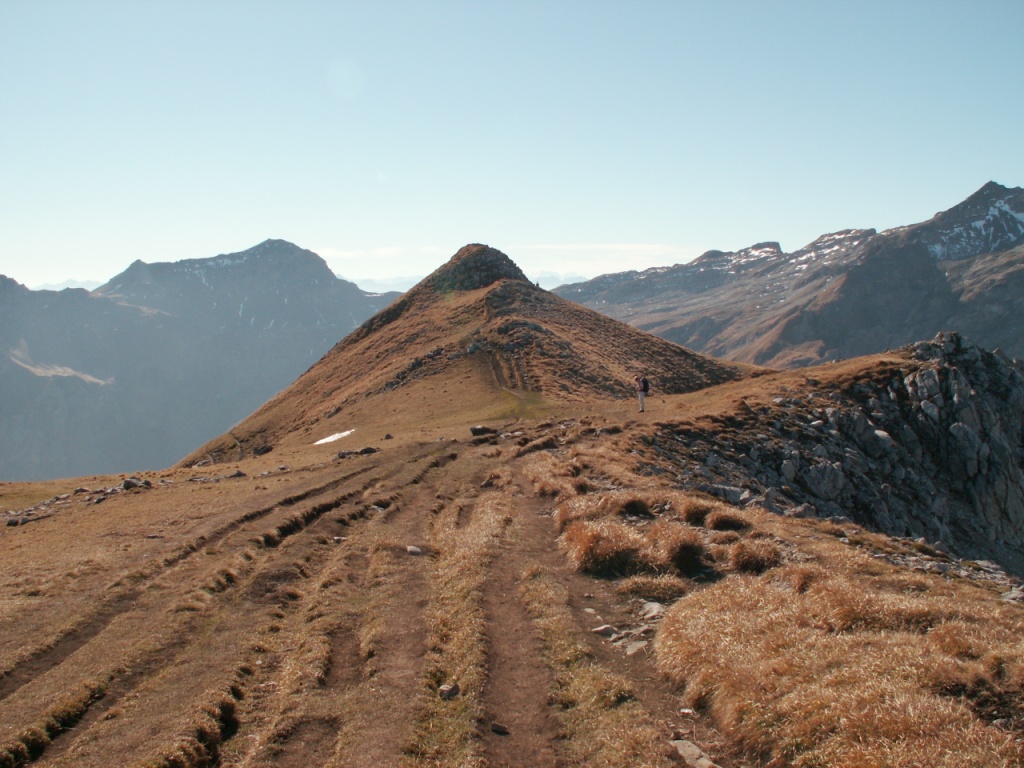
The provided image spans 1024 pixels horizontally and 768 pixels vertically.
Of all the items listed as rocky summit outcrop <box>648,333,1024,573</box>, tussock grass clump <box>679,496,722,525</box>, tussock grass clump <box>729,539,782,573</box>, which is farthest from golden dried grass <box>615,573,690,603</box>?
rocky summit outcrop <box>648,333,1024,573</box>

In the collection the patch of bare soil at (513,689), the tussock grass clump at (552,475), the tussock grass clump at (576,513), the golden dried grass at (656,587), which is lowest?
the golden dried grass at (656,587)

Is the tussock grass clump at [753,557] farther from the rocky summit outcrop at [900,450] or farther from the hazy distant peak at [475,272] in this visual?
the hazy distant peak at [475,272]

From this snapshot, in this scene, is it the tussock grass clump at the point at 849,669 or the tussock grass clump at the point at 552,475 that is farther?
the tussock grass clump at the point at 552,475

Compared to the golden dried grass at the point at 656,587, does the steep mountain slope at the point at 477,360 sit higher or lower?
higher

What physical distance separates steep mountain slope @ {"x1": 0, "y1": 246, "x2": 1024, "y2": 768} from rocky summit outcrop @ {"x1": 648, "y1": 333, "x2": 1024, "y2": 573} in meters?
0.44

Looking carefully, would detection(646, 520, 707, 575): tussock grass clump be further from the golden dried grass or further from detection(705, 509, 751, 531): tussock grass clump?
detection(705, 509, 751, 531): tussock grass clump

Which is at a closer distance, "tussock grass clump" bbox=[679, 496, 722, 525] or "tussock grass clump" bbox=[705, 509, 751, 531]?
"tussock grass clump" bbox=[705, 509, 751, 531]

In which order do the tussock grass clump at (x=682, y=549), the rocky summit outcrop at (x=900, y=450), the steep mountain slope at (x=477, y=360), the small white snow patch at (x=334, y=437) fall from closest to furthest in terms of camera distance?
the tussock grass clump at (x=682, y=549) → the rocky summit outcrop at (x=900, y=450) → the small white snow patch at (x=334, y=437) → the steep mountain slope at (x=477, y=360)

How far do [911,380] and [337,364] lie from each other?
8792cm

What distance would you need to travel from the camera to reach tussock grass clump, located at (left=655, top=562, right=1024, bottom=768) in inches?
376

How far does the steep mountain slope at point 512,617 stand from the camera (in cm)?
1123

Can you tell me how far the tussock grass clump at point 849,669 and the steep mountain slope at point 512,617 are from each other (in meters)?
0.05

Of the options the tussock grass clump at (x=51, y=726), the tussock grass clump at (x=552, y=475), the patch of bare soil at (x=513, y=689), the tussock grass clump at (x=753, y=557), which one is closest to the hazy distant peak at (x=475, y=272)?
the tussock grass clump at (x=552, y=475)

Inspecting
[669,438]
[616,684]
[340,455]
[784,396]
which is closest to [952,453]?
[784,396]
